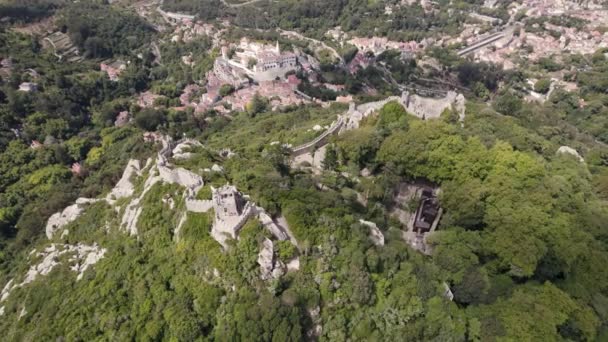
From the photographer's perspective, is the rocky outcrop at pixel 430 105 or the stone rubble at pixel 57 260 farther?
the rocky outcrop at pixel 430 105

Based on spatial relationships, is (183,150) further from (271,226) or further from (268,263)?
(268,263)

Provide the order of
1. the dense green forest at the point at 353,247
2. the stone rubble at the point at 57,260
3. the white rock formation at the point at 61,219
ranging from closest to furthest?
1. the dense green forest at the point at 353,247
2. the stone rubble at the point at 57,260
3. the white rock formation at the point at 61,219

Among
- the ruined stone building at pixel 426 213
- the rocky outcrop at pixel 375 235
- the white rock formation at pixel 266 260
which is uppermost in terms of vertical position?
the white rock formation at pixel 266 260

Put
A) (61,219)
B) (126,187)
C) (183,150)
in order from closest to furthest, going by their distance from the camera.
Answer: (183,150) → (126,187) → (61,219)

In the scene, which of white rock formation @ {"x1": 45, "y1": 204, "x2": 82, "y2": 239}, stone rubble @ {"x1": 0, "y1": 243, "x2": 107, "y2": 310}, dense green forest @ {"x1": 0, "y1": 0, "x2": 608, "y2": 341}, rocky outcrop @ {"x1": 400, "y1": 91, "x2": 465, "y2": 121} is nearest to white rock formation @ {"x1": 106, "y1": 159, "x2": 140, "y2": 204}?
dense green forest @ {"x1": 0, "y1": 0, "x2": 608, "y2": 341}

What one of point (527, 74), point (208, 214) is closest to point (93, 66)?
point (208, 214)

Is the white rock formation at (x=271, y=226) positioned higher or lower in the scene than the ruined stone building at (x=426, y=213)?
higher

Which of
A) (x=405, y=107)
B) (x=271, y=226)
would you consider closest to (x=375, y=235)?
(x=271, y=226)

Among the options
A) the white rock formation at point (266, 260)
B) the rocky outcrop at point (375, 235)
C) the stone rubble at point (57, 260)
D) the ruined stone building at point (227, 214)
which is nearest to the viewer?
the white rock formation at point (266, 260)

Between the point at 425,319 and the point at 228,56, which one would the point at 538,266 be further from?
the point at 228,56

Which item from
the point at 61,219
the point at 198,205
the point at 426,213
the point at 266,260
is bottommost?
the point at 61,219

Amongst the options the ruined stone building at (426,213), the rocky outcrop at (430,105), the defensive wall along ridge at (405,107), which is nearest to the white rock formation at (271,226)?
the ruined stone building at (426,213)

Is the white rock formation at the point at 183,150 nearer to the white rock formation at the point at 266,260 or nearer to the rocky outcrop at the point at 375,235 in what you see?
the white rock formation at the point at 266,260
